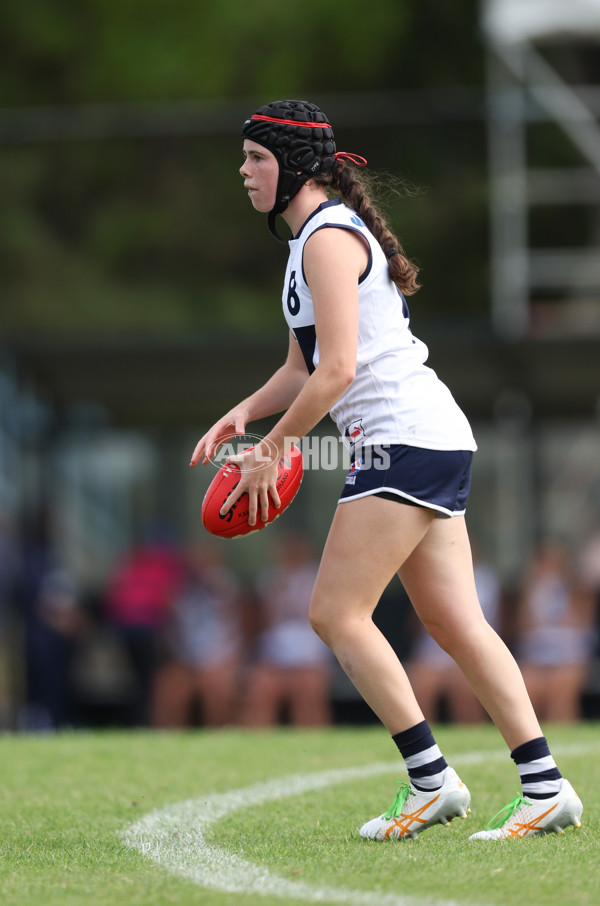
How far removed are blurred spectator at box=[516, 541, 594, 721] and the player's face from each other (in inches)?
276

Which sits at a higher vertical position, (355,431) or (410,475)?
(355,431)

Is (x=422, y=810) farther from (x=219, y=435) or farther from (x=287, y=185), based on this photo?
(x=287, y=185)

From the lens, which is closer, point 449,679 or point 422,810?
point 422,810

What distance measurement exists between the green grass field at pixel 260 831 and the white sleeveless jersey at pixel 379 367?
1.23m

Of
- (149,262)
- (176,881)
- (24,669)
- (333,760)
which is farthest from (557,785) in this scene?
(149,262)

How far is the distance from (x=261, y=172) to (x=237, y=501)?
103cm

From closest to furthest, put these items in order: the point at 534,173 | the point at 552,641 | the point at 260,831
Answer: the point at 260,831, the point at 552,641, the point at 534,173

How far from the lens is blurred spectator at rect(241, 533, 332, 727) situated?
10523 mm

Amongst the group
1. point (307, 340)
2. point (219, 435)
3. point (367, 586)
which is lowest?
point (367, 586)

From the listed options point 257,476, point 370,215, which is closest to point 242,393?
point 370,215

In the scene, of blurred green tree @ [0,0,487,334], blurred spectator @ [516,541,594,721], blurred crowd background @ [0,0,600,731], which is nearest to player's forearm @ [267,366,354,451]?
blurred green tree @ [0,0,487,334]

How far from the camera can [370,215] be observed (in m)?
4.03

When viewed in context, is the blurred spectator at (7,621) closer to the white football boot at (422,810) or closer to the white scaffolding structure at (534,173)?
the white scaffolding structure at (534,173)

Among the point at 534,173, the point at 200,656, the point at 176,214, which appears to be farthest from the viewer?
the point at 176,214
